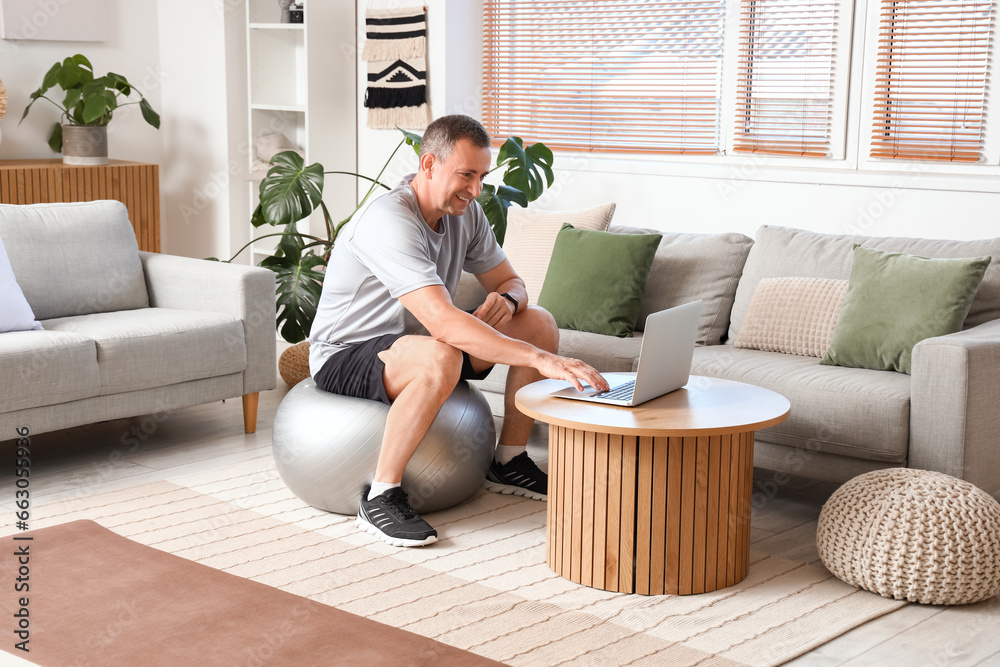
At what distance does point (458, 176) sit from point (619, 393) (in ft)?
2.47

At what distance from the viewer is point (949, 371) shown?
2883 millimetres

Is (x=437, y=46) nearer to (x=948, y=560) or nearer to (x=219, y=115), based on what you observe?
(x=219, y=115)

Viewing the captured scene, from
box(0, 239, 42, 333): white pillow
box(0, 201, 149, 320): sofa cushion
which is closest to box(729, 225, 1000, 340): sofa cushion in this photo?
box(0, 201, 149, 320): sofa cushion

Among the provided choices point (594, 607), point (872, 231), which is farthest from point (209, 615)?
point (872, 231)

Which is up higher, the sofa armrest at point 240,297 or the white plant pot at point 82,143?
the white plant pot at point 82,143

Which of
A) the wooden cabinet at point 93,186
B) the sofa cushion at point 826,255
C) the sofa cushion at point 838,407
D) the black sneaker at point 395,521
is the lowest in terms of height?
the black sneaker at point 395,521

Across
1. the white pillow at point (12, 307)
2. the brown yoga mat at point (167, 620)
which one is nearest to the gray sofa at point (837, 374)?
the brown yoga mat at point (167, 620)

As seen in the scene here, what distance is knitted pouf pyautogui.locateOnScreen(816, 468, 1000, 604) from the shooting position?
250 centimetres

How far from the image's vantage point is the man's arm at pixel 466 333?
9.25 feet

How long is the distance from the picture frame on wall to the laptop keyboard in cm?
419

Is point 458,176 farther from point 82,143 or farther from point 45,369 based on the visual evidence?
→ point 82,143

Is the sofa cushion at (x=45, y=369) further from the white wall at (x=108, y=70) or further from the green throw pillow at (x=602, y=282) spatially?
the white wall at (x=108, y=70)

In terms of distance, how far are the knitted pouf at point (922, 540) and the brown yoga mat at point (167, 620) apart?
3.14 feet

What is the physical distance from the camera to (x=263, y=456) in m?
3.79
